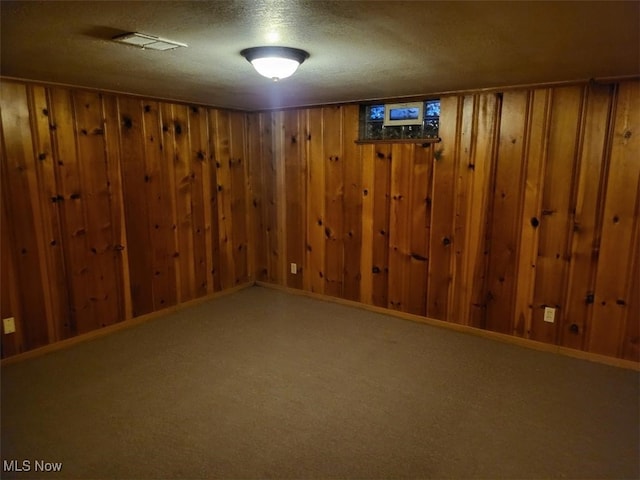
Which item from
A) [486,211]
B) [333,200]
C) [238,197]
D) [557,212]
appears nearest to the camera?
[557,212]

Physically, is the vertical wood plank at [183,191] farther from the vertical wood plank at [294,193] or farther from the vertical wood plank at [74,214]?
the vertical wood plank at [294,193]

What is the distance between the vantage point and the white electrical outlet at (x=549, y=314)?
332cm

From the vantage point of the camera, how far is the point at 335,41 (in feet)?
6.42

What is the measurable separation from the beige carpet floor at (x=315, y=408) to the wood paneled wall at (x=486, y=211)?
39 centimetres

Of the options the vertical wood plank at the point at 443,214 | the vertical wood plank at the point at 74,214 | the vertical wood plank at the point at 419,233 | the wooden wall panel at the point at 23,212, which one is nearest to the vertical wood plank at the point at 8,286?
the wooden wall panel at the point at 23,212

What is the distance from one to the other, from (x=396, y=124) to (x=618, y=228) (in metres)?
1.89

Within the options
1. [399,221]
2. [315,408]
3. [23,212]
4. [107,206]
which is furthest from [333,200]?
[23,212]

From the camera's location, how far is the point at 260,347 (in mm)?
3389

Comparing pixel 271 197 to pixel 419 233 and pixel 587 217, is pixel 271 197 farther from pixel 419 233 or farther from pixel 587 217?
pixel 587 217

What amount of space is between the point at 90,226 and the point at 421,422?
114 inches

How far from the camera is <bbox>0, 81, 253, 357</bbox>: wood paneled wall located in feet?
10.1

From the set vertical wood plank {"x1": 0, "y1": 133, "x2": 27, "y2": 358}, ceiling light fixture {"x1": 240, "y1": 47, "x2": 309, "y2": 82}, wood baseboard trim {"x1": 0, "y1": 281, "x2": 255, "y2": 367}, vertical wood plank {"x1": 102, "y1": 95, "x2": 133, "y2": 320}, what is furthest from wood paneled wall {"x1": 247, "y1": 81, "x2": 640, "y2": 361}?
vertical wood plank {"x1": 0, "y1": 133, "x2": 27, "y2": 358}

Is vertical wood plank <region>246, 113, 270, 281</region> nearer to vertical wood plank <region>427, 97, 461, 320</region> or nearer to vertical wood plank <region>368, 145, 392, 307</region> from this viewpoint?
vertical wood plank <region>368, 145, 392, 307</region>

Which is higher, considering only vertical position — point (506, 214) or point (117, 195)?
point (117, 195)
